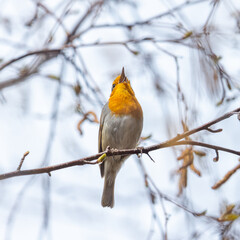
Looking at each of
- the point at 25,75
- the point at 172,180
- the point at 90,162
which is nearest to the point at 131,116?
the point at 172,180

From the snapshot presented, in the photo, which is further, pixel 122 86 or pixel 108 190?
pixel 108 190

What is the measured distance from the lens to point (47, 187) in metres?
3.93

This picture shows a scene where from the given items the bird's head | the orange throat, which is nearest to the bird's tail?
the orange throat

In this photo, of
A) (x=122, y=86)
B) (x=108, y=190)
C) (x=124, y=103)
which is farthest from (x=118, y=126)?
(x=108, y=190)

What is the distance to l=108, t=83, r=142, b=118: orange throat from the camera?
445 centimetres

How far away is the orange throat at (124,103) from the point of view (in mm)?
4453

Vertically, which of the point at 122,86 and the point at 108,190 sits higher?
the point at 122,86

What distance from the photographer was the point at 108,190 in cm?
496

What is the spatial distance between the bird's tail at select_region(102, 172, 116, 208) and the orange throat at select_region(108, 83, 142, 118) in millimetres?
901

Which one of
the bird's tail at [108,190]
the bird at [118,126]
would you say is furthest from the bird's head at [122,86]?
the bird's tail at [108,190]

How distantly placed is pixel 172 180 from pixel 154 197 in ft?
0.76

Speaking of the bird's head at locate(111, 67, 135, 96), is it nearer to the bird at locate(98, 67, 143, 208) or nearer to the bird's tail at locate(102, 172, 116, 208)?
the bird at locate(98, 67, 143, 208)

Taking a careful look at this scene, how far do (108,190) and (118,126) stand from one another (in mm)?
973

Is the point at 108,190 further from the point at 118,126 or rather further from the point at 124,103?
the point at 124,103
